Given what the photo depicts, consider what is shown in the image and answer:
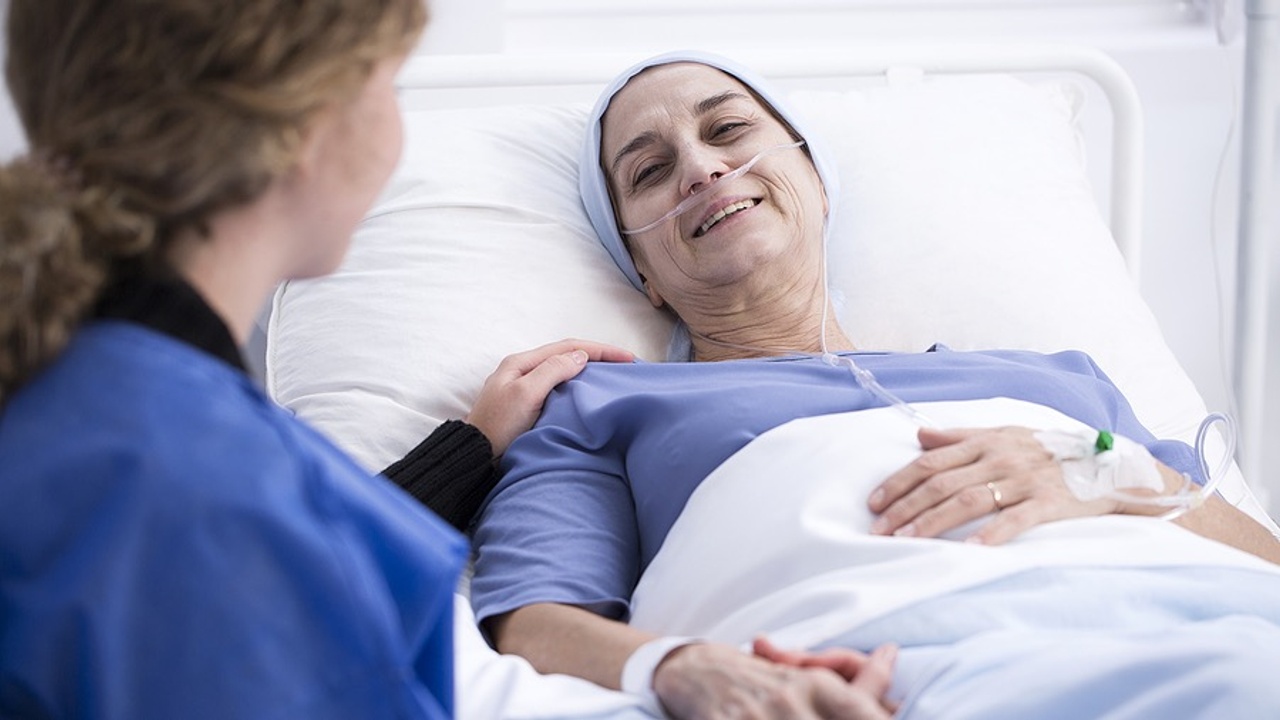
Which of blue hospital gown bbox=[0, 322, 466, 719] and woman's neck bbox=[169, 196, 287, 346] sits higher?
woman's neck bbox=[169, 196, 287, 346]

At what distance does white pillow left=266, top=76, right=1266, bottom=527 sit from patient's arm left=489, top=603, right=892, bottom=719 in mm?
538

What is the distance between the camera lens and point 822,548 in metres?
1.38

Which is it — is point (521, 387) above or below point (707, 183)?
below

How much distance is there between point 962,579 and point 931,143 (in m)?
1.08

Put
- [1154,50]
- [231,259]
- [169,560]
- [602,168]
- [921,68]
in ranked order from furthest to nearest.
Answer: [1154,50]
[921,68]
[602,168]
[231,259]
[169,560]

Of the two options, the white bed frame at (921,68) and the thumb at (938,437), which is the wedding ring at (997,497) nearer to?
the thumb at (938,437)

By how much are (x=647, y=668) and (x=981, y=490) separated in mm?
387

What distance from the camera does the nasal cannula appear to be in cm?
152

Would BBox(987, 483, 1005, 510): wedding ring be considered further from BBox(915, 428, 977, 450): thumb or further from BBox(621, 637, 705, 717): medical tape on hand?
BBox(621, 637, 705, 717): medical tape on hand

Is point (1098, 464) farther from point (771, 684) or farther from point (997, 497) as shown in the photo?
point (771, 684)

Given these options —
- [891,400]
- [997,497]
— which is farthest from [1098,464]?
[891,400]

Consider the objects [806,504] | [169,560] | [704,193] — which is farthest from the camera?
[704,193]

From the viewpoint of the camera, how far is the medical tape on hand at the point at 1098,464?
149 cm

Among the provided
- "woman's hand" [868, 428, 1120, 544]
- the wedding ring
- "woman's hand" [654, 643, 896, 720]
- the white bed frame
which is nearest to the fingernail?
"woman's hand" [868, 428, 1120, 544]
